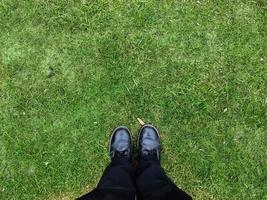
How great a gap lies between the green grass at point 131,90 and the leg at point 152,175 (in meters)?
0.13

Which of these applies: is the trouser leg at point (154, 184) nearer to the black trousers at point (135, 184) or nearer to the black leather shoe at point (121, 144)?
the black trousers at point (135, 184)

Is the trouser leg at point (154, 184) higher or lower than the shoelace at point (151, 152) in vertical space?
higher

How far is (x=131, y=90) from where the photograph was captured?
498 cm

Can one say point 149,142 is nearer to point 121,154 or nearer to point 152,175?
point 121,154

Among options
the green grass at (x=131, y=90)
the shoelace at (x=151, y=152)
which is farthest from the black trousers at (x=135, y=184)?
the green grass at (x=131, y=90)

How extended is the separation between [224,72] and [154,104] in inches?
30.7

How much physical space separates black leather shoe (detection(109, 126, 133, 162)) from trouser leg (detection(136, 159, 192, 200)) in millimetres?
183

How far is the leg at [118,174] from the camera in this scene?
4.24 m

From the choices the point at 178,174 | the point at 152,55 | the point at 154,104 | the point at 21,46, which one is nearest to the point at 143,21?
the point at 152,55

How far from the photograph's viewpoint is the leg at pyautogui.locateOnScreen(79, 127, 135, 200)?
424cm

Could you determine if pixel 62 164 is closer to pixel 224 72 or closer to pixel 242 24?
pixel 224 72

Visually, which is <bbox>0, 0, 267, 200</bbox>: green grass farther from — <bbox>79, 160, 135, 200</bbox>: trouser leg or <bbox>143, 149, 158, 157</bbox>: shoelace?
<bbox>79, 160, 135, 200</bbox>: trouser leg

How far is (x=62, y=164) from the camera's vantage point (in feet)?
16.0

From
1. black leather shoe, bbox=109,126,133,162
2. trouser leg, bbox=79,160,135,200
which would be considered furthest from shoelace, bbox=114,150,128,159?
trouser leg, bbox=79,160,135,200
